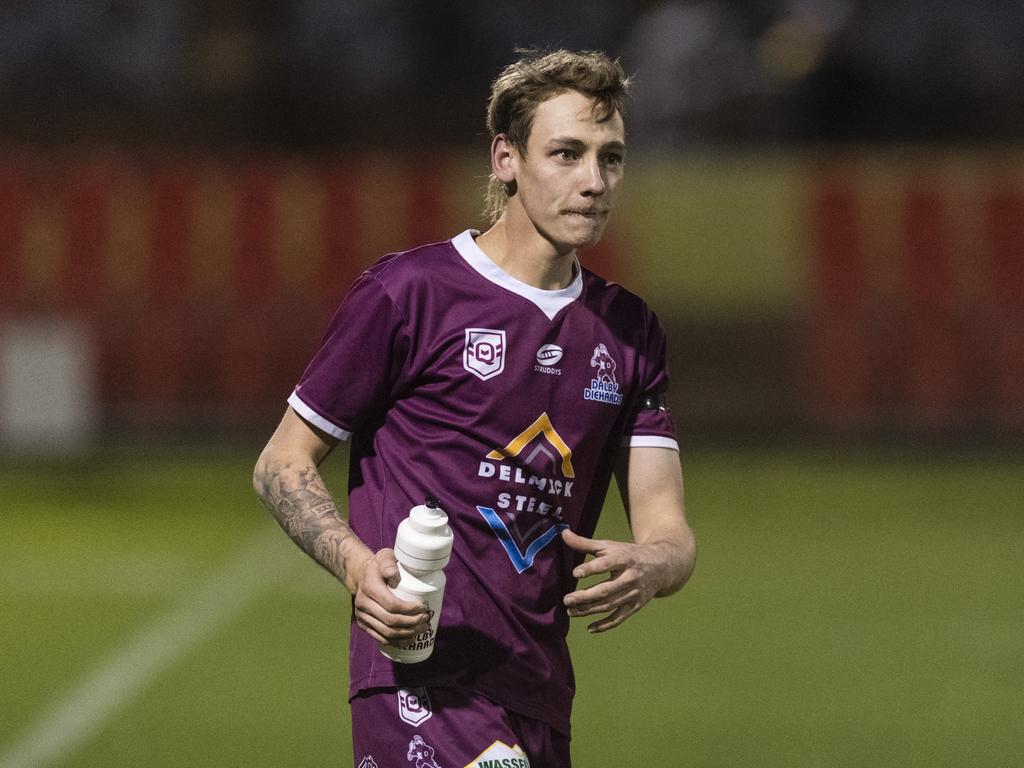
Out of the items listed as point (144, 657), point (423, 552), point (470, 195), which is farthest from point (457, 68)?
point (423, 552)

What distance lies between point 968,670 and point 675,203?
406 inches

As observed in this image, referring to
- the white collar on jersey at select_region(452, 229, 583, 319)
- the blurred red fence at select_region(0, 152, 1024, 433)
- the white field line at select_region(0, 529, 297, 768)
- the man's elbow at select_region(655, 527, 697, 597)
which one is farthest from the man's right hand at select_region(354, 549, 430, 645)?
the blurred red fence at select_region(0, 152, 1024, 433)

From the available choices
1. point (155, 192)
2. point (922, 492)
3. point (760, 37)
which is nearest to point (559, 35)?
point (760, 37)

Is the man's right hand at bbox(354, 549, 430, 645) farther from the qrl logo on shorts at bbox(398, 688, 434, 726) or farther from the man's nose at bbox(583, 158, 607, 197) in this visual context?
the man's nose at bbox(583, 158, 607, 197)

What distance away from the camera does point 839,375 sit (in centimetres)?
1836

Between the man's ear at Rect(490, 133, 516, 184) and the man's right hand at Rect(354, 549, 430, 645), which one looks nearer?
the man's right hand at Rect(354, 549, 430, 645)

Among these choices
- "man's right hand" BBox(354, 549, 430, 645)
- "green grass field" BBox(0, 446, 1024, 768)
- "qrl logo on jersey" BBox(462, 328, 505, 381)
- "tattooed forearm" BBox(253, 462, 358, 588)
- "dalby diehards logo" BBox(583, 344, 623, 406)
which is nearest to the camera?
"man's right hand" BBox(354, 549, 430, 645)

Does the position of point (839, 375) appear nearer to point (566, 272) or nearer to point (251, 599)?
point (251, 599)

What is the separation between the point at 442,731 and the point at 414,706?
0.10m

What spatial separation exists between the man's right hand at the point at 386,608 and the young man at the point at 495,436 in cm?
29

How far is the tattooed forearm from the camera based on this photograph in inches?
176

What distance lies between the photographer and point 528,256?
481 centimetres

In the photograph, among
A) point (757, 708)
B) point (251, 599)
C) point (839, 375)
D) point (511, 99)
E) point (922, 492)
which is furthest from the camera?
point (839, 375)

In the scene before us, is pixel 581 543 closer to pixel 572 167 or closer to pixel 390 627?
pixel 390 627
